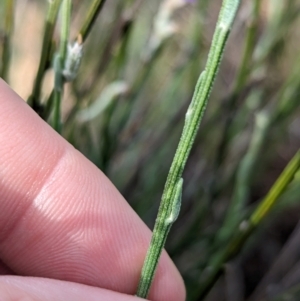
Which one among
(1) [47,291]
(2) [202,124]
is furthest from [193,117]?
(2) [202,124]

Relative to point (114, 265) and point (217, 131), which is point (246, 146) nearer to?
point (217, 131)

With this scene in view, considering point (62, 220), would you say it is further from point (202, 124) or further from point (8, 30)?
point (202, 124)

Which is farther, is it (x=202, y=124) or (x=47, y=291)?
(x=202, y=124)

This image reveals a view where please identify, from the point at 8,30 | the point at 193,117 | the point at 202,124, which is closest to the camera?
the point at 193,117

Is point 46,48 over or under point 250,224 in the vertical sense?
over

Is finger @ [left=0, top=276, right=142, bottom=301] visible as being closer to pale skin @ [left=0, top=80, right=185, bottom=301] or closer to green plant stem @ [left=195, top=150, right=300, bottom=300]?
pale skin @ [left=0, top=80, right=185, bottom=301]

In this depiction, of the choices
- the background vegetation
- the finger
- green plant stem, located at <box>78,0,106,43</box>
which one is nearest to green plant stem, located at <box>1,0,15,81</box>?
the background vegetation

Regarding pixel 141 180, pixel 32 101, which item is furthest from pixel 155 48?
pixel 141 180
